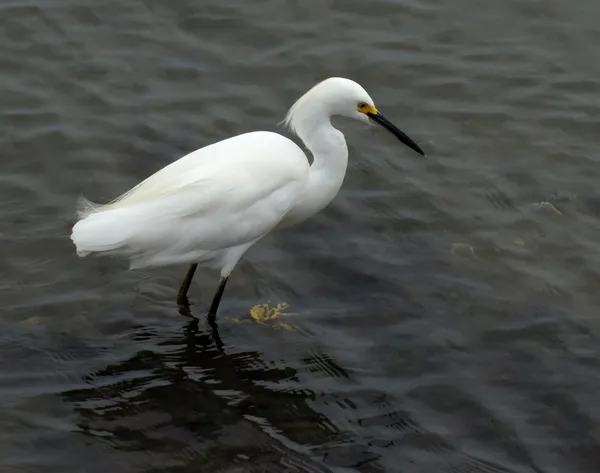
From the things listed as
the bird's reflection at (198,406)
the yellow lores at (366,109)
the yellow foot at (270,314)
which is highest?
the yellow lores at (366,109)

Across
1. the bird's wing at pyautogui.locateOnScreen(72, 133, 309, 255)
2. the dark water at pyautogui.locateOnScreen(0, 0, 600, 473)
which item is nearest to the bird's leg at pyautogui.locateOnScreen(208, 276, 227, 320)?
the dark water at pyautogui.locateOnScreen(0, 0, 600, 473)

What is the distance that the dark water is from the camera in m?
5.84

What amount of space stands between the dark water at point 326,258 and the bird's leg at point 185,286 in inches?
4.8

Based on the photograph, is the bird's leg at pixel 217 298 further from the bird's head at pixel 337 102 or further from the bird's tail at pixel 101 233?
the bird's head at pixel 337 102

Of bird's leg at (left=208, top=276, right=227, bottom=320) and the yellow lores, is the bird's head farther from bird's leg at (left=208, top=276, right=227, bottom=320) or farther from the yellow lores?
bird's leg at (left=208, top=276, right=227, bottom=320)

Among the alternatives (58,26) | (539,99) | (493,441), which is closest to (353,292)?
(493,441)

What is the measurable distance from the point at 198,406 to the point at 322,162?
6.54ft

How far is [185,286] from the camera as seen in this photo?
702cm

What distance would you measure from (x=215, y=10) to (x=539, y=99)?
345cm

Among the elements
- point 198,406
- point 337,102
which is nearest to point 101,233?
point 198,406

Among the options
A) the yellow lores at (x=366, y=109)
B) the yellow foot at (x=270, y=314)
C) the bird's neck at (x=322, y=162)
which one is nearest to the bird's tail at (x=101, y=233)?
the yellow foot at (x=270, y=314)

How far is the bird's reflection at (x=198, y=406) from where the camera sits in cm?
564

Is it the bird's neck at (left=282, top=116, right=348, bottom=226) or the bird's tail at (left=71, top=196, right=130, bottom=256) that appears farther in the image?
the bird's neck at (left=282, top=116, right=348, bottom=226)

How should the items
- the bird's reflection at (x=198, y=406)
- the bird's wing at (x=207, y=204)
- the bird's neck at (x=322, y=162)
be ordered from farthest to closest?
1. the bird's neck at (x=322, y=162)
2. the bird's wing at (x=207, y=204)
3. the bird's reflection at (x=198, y=406)
